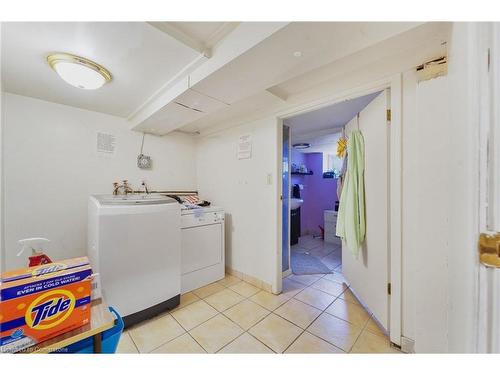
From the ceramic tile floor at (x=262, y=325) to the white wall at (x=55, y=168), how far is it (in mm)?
1320

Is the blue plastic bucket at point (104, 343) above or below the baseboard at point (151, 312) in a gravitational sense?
above

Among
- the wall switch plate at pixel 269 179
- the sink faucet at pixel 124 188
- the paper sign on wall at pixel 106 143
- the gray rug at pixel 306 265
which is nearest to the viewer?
the wall switch plate at pixel 269 179

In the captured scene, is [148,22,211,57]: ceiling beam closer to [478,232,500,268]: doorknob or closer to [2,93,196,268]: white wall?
[478,232,500,268]: doorknob

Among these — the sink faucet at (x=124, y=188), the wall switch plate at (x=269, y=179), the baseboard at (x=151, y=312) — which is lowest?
the baseboard at (x=151, y=312)

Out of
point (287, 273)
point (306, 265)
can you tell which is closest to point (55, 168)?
point (287, 273)

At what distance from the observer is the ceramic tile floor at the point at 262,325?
3.97ft

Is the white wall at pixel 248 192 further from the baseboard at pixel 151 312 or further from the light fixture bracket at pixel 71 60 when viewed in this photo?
the light fixture bracket at pixel 71 60

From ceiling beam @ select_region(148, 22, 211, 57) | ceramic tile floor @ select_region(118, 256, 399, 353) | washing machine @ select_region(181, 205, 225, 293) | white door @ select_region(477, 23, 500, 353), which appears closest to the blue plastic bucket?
ceramic tile floor @ select_region(118, 256, 399, 353)

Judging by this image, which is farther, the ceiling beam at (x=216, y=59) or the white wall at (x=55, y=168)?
the white wall at (x=55, y=168)

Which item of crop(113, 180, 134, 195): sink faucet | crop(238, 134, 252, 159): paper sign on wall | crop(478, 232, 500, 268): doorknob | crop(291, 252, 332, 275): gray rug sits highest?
crop(238, 134, 252, 159): paper sign on wall

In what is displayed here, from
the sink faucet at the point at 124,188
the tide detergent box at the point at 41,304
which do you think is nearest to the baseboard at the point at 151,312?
the tide detergent box at the point at 41,304

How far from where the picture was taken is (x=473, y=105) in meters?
0.43

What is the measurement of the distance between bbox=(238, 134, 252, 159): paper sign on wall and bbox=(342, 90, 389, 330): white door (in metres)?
1.14

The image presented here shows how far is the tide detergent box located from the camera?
1.70 feet
